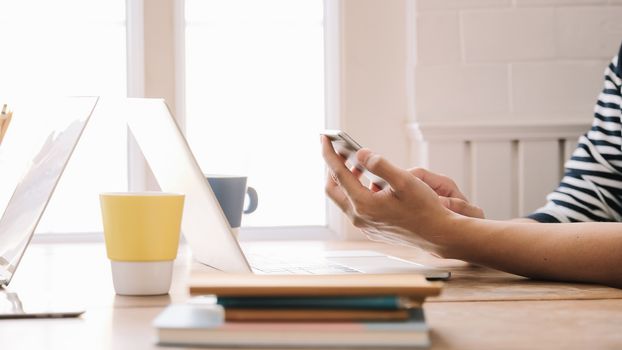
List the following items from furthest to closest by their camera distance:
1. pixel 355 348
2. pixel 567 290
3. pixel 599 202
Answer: pixel 599 202 < pixel 567 290 < pixel 355 348

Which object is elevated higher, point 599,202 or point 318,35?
point 318,35

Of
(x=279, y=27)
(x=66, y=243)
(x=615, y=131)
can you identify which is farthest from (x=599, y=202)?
(x=66, y=243)

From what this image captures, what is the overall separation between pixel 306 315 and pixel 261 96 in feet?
4.25

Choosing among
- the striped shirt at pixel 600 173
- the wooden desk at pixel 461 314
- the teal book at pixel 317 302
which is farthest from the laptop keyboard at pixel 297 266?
the striped shirt at pixel 600 173

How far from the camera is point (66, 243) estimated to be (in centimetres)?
176

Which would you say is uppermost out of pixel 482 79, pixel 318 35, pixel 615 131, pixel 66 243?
pixel 318 35

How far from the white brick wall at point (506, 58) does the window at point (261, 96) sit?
0.26 m

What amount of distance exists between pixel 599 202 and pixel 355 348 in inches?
42.0

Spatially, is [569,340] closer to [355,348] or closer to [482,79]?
[355,348]

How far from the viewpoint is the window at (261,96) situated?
71.7 inches

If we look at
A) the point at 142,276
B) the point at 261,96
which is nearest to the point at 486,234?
the point at 142,276

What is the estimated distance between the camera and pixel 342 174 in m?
1.05

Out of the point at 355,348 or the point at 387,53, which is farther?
the point at 387,53

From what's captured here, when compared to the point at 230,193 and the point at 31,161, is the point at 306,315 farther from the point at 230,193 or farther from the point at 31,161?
the point at 230,193
